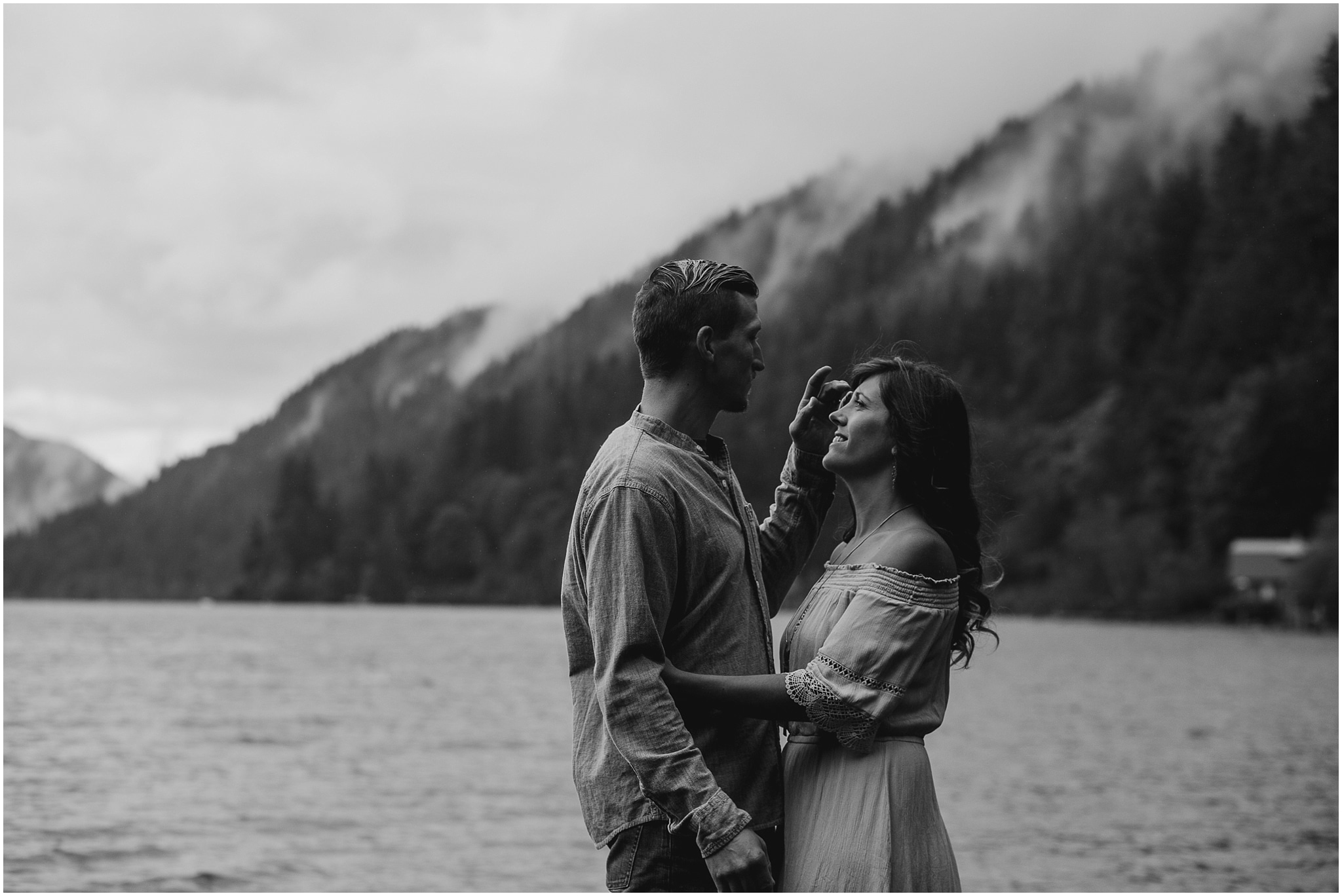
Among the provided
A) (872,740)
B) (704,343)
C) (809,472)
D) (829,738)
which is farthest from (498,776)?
(704,343)

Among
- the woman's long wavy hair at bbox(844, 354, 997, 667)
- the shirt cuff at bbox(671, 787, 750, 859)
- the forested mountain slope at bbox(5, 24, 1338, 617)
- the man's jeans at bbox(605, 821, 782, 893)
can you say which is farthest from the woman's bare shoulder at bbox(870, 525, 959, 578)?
the forested mountain slope at bbox(5, 24, 1338, 617)

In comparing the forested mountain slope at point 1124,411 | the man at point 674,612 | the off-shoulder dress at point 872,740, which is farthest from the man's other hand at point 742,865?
the forested mountain slope at point 1124,411

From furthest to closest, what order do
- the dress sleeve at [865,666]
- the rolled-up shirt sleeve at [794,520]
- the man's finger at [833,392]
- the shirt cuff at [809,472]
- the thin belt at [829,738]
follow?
the shirt cuff at [809,472] → the rolled-up shirt sleeve at [794,520] → the man's finger at [833,392] → the thin belt at [829,738] → the dress sleeve at [865,666]

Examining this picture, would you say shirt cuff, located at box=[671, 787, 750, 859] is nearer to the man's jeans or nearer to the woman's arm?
the man's jeans

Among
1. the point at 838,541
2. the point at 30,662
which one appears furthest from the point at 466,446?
the point at 838,541

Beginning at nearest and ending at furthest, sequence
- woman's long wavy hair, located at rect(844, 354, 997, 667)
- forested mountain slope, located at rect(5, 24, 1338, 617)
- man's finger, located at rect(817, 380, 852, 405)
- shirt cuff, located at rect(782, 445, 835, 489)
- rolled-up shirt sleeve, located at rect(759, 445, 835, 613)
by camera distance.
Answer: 1. woman's long wavy hair, located at rect(844, 354, 997, 667)
2. man's finger, located at rect(817, 380, 852, 405)
3. rolled-up shirt sleeve, located at rect(759, 445, 835, 613)
4. shirt cuff, located at rect(782, 445, 835, 489)
5. forested mountain slope, located at rect(5, 24, 1338, 617)

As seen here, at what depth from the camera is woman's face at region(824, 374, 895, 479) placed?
160 inches

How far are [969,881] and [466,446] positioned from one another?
156849mm

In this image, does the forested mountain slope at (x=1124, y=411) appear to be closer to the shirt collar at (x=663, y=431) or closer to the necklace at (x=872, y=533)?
the necklace at (x=872, y=533)

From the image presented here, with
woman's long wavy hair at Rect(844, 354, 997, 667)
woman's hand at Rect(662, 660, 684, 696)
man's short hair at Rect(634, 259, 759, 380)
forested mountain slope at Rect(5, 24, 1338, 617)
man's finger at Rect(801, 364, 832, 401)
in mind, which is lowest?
woman's hand at Rect(662, 660, 684, 696)

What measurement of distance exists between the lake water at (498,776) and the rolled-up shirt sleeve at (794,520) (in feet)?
5.95

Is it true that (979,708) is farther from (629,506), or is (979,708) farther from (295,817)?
(629,506)

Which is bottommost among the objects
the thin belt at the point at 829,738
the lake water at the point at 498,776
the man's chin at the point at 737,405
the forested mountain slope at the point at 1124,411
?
the lake water at the point at 498,776

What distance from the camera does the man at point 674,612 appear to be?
3.59 metres
